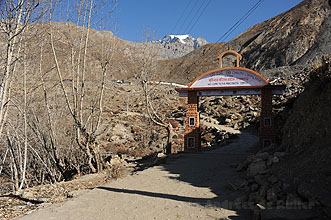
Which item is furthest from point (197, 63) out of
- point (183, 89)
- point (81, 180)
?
point (81, 180)

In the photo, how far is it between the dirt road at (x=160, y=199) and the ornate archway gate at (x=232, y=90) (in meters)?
4.46

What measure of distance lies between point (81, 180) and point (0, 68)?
467 centimetres

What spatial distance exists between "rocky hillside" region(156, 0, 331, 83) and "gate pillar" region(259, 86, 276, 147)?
30846mm

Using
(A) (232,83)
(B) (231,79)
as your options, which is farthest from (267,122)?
(B) (231,79)

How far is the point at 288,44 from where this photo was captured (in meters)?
53.9

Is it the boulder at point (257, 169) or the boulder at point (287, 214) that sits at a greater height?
the boulder at point (257, 169)

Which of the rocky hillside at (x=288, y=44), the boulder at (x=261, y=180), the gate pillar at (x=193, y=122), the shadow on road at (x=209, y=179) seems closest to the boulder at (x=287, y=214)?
the shadow on road at (x=209, y=179)

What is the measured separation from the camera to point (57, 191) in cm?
794

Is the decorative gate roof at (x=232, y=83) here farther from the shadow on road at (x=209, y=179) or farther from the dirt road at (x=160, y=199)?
the dirt road at (x=160, y=199)

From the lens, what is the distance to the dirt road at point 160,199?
5332 millimetres

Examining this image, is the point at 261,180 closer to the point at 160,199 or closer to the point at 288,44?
the point at 160,199

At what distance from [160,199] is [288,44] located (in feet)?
187

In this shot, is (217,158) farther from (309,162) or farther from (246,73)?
(309,162)

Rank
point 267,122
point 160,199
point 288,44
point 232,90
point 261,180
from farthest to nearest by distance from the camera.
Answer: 1. point 288,44
2. point 232,90
3. point 267,122
4. point 160,199
5. point 261,180
